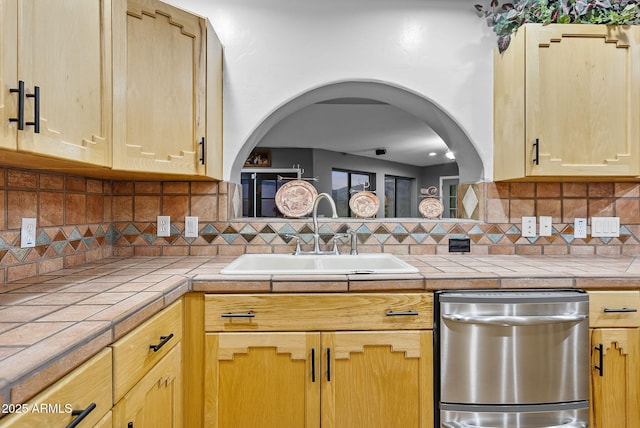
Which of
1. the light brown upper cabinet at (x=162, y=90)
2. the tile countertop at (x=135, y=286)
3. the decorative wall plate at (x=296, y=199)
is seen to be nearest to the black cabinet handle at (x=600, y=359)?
the tile countertop at (x=135, y=286)

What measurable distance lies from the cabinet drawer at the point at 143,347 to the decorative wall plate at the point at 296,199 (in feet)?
3.09

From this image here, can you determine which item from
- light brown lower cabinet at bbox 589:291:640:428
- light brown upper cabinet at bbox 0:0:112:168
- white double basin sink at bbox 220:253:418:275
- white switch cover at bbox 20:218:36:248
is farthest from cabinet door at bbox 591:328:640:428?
white switch cover at bbox 20:218:36:248

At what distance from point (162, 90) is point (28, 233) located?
2.51ft

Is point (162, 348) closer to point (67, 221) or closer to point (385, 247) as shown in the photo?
point (67, 221)

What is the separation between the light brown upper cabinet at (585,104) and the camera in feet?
5.62

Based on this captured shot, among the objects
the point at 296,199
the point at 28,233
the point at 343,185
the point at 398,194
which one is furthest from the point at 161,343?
the point at 398,194

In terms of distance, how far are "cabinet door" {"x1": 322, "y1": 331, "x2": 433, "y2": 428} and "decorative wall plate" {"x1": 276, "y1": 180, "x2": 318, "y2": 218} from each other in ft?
2.96

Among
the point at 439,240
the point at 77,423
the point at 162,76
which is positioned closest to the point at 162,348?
the point at 77,423

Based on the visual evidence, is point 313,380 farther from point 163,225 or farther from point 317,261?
point 163,225

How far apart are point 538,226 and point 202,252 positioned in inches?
73.2

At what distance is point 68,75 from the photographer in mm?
1128

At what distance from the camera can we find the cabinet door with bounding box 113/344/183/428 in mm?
953

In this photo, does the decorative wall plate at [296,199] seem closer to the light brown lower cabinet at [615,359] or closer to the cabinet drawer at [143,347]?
the cabinet drawer at [143,347]

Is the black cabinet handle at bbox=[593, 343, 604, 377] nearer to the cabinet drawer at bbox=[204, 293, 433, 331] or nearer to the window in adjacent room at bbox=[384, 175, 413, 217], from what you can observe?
the cabinet drawer at bbox=[204, 293, 433, 331]
